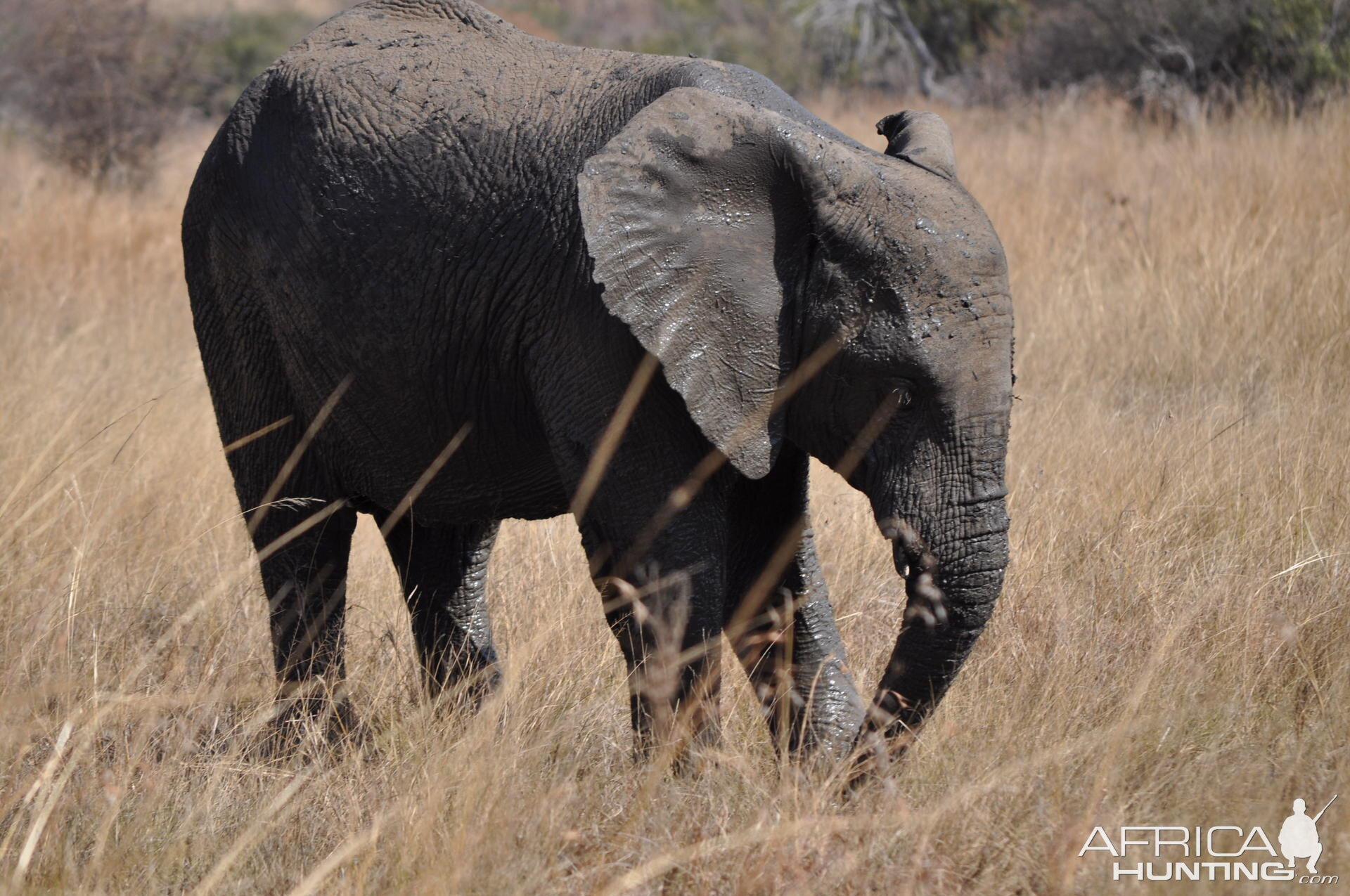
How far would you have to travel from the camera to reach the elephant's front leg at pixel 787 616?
3.41m

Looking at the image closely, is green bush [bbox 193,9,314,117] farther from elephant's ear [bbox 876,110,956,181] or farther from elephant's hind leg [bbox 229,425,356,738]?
elephant's ear [bbox 876,110,956,181]

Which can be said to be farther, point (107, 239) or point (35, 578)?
point (107, 239)

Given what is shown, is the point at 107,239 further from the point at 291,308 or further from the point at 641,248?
the point at 641,248

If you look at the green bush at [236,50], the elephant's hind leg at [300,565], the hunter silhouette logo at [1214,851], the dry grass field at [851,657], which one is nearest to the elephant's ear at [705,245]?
the dry grass field at [851,657]

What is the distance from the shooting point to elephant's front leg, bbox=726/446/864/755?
3.41 metres

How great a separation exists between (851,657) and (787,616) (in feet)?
3.02

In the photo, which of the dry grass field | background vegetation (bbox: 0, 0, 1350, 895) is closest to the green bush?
background vegetation (bbox: 0, 0, 1350, 895)

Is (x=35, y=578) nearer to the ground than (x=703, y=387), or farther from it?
nearer to the ground

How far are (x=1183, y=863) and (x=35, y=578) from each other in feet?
11.2

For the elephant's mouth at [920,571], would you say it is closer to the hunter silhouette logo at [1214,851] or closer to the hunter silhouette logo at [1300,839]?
the hunter silhouette logo at [1214,851]

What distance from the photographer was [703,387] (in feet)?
9.57

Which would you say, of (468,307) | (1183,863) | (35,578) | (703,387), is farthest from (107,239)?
(1183,863)

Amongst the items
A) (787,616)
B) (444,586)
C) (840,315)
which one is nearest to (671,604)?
(787,616)

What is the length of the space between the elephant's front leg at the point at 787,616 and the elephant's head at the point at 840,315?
43cm
